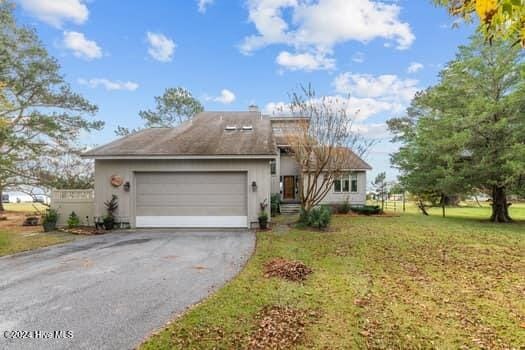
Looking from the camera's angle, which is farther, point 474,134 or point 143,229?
point 474,134

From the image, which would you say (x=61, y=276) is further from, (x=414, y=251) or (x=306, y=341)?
A: (x=414, y=251)

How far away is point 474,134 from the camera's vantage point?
12422 millimetres

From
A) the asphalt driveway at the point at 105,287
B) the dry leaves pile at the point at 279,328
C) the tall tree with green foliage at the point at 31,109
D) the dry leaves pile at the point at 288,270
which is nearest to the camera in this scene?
the dry leaves pile at the point at 279,328

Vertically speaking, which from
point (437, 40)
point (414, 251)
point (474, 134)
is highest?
point (437, 40)

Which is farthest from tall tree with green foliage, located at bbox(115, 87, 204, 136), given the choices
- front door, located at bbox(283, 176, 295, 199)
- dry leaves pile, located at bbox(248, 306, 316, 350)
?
dry leaves pile, located at bbox(248, 306, 316, 350)

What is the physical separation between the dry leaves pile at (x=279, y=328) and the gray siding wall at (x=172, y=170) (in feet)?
22.9

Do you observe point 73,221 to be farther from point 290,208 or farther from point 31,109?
point 290,208

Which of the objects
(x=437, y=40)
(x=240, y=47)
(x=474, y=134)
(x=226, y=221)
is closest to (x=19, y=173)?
(x=226, y=221)

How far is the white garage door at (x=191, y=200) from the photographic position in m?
10.6

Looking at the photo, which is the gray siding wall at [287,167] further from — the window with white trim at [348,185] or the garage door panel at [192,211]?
the garage door panel at [192,211]

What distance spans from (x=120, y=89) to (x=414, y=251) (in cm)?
1929

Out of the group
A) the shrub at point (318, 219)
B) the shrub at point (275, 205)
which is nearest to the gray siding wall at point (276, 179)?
the shrub at point (275, 205)

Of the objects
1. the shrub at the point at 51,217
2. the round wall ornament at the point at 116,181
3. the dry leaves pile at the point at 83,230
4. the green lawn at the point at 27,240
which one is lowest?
the green lawn at the point at 27,240

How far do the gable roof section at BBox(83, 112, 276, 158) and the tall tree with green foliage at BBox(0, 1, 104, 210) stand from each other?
5.92 metres
